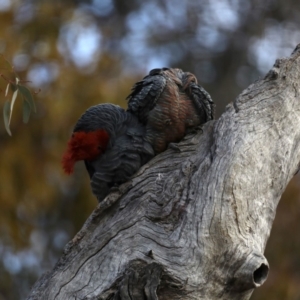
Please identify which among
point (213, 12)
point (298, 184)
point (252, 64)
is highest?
point (213, 12)

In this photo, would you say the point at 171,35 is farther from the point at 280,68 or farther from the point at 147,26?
the point at 280,68

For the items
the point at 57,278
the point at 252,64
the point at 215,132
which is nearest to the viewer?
the point at 57,278

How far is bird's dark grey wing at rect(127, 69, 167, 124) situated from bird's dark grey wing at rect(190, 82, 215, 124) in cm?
22

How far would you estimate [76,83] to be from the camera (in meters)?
9.93

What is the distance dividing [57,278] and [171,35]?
1093 centimetres

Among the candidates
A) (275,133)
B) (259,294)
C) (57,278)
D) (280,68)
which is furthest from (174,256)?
(259,294)

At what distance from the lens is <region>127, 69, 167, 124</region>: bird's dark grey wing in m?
4.57

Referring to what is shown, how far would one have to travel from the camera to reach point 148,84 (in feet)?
15.2

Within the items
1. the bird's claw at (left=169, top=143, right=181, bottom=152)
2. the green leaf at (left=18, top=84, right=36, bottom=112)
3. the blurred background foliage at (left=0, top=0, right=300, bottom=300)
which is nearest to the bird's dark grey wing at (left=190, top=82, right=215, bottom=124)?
the bird's claw at (left=169, top=143, right=181, bottom=152)

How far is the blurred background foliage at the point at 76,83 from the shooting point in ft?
31.2

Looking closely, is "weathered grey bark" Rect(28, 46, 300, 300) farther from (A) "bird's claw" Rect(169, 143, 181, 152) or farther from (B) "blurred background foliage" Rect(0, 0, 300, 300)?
(B) "blurred background foliage" Rect(0, 0, 300, 300)

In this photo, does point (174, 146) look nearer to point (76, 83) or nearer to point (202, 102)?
point (202, 102)

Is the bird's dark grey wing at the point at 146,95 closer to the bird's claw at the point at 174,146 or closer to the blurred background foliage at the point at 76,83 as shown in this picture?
the bird's claw at the point at 174,146

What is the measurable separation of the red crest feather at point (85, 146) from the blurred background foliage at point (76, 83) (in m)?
3.14
